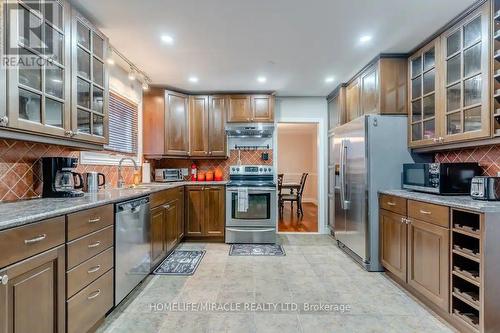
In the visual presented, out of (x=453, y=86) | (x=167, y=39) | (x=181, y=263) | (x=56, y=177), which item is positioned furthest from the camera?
(x=181, y=263)

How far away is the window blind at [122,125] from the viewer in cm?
332

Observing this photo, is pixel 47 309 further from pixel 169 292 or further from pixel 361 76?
pixel 361 76

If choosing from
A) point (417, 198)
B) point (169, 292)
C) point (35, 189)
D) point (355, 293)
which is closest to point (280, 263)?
point (355, 293)

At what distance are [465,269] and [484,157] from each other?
44.7 inches

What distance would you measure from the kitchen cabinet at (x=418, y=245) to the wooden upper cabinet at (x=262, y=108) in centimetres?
227

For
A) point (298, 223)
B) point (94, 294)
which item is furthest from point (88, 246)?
point (298, 223)

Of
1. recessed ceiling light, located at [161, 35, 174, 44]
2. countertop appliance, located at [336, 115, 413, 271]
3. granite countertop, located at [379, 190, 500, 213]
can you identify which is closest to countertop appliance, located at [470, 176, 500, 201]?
granite countertop, located at [379, 190, 500, 213]

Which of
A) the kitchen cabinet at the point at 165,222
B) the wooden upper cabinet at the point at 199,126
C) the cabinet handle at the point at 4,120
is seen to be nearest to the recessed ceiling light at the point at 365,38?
the wooden upper cabinet at the point at 199,126

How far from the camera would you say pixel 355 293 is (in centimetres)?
247

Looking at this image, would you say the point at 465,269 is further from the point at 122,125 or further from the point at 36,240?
the point at 122,125

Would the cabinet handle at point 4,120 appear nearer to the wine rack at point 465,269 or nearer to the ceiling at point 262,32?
the ceiling at point 262,32

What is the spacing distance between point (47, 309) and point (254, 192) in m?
2.98

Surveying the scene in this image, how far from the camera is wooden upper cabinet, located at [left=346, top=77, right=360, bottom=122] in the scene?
3.72m

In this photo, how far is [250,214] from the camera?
4113mm
